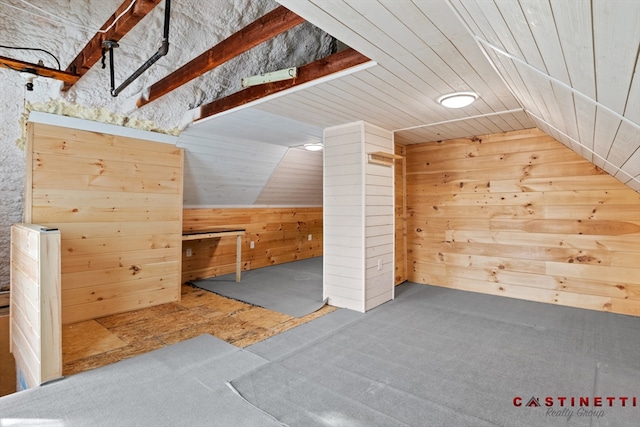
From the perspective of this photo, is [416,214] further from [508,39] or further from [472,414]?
[508,39]

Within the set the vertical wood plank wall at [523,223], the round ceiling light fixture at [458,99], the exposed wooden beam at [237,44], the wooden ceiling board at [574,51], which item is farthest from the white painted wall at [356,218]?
the wooden ceiling board at [574,51]

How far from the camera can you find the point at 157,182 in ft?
11.4

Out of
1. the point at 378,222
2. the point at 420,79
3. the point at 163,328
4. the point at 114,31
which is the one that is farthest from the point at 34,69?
the point at 378,222

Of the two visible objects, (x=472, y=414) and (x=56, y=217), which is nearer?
(x=472, y=414)

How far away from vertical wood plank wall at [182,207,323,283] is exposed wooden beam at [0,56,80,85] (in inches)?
100

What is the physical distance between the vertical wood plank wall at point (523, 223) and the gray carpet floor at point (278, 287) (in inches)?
62.4

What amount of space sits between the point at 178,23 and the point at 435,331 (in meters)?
3.26

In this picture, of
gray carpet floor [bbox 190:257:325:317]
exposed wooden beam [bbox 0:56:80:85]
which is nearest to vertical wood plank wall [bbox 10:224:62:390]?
exposed wooden beam [bbox 0:56:80:85]

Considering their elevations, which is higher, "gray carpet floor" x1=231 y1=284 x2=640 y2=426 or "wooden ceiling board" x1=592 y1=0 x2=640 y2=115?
"wooden ceiling board" x1=592 y1=0 x2=640 y2=115

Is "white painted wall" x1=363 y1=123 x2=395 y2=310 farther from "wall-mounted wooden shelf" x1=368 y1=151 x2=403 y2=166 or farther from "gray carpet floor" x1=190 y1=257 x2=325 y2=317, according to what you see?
"gray carpet floor" x1=190 y1=257 x2=325 y2=317

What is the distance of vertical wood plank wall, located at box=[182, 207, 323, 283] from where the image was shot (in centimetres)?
463

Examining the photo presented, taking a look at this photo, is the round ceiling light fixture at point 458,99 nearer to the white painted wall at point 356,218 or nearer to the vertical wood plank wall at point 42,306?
the white painted wall at point 356,218

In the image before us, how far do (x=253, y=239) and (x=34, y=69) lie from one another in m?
3.78

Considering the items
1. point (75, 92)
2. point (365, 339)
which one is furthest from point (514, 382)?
point (75, 92)
